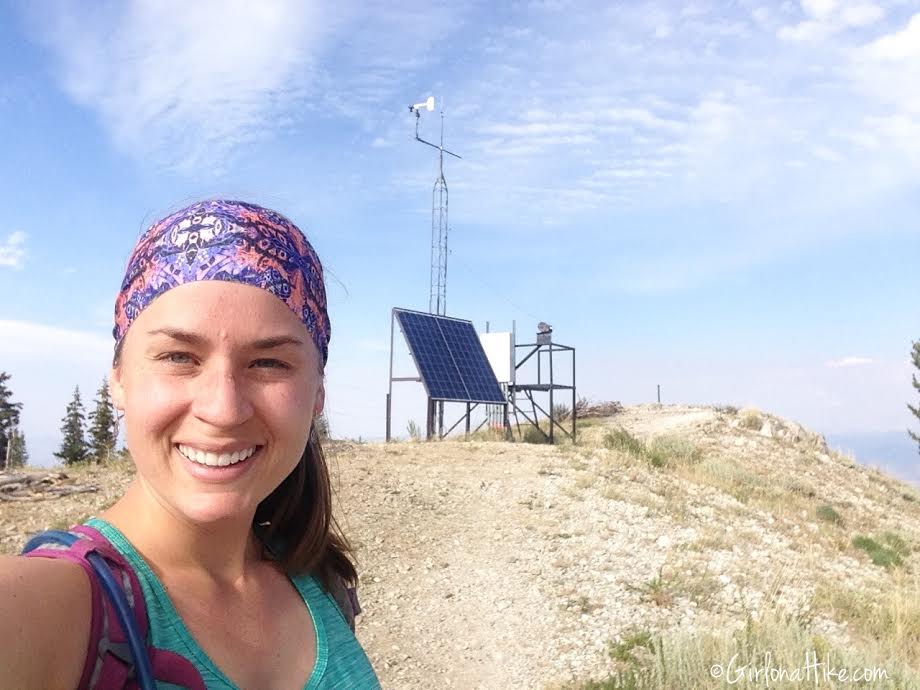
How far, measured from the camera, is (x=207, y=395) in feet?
4.78

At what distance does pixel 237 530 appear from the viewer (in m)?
1.65

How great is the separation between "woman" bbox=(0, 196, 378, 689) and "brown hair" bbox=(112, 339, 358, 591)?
252 mm

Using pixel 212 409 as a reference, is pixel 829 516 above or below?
below

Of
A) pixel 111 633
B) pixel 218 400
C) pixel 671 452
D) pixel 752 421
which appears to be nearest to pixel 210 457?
pixel 218 400

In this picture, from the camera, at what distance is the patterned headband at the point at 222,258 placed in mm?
1501

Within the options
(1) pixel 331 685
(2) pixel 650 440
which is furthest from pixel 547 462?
(1) pixel 331 685

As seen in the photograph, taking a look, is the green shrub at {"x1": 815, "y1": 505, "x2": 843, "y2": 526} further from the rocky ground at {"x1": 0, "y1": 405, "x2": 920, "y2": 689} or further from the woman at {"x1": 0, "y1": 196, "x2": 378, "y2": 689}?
the woman at {"x1": 0, "y1": 196, "x2": 378, "y2": 689}

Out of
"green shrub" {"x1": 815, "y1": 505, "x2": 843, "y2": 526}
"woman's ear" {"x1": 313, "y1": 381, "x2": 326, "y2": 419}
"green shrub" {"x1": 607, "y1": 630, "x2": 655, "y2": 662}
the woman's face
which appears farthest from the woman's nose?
"green shrub" {"x1": 815, "y1": 505, "x2": 843, "y2": 526}

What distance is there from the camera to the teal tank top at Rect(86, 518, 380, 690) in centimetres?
137

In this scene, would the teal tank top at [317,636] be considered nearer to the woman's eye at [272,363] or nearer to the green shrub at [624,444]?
the woman's eye at [272,363]

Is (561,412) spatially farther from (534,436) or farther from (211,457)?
(211,457)

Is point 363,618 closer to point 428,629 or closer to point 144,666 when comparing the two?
point 428,629

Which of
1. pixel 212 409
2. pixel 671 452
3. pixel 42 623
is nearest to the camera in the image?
pixel 42 623

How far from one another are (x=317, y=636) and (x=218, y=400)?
644 millimetres
